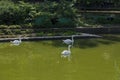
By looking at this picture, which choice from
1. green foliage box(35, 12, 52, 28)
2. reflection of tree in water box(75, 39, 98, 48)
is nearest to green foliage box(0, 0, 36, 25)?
green foliage box(35, 12, 52, 28)

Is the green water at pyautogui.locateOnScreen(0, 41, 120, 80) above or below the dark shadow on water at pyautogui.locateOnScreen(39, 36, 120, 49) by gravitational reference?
above

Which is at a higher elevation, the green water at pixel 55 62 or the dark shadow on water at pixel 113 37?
the green water at pixel 55 62

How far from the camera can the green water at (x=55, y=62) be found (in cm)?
1588

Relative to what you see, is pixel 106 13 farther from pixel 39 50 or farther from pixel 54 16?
pixel 39 50

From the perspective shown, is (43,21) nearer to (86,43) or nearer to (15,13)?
(15,13)

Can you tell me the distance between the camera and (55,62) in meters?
18.2

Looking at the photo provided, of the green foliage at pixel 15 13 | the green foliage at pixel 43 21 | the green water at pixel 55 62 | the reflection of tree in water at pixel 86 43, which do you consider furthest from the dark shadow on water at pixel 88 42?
the green foliage at pixel 15 13

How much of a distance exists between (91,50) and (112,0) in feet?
49.3

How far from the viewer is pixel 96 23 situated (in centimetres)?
2927

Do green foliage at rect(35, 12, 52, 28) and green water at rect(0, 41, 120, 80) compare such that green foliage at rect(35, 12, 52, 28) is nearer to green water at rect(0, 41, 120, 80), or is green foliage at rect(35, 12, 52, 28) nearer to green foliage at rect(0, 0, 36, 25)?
green foliage at rect(0, 0, 36, 25)

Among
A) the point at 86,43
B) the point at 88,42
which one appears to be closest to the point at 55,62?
the point at 86,43

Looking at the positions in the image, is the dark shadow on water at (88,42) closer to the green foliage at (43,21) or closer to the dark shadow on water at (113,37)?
the dark shadow on water at (113,37)

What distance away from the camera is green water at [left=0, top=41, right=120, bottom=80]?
625 inches

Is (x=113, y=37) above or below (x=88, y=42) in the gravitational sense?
below
